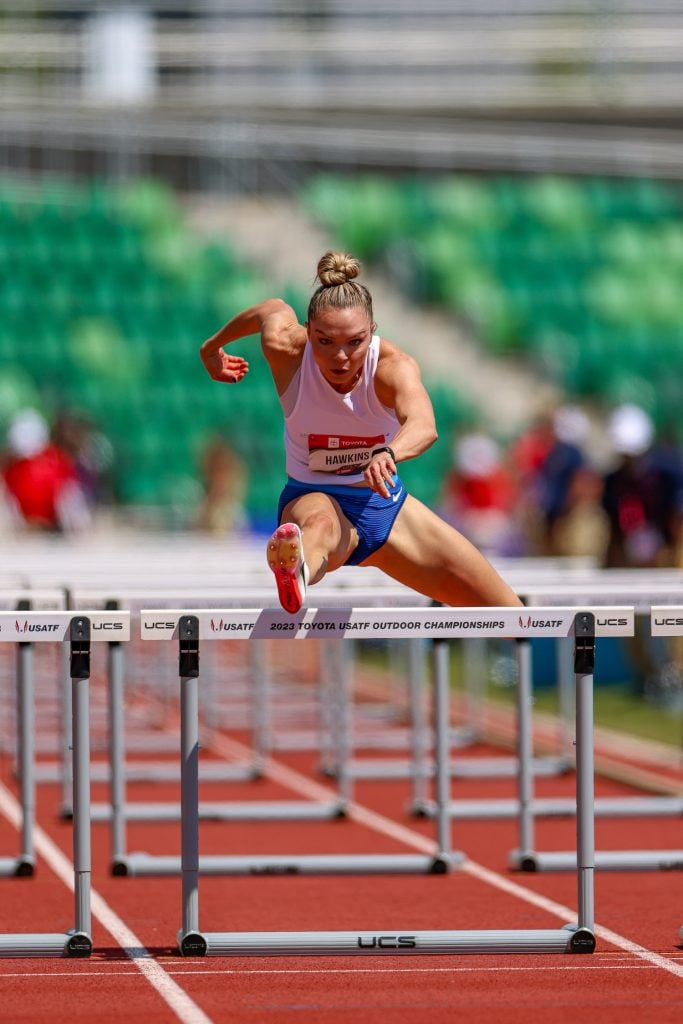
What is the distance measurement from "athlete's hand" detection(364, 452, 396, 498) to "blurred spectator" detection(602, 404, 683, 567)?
9074mm

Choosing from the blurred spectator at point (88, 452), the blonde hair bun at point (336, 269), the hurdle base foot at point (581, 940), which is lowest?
the hurdle base foot at point (581, 940)

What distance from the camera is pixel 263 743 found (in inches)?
434

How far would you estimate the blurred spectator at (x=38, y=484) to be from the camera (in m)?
16.9

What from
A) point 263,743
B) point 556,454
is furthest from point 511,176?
point 263,743

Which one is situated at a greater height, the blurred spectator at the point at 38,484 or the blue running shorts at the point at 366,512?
the blurred spectator at the point at 38,484

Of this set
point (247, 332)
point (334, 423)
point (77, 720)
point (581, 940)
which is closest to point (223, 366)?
point (247, 332)

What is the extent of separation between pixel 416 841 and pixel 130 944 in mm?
2845

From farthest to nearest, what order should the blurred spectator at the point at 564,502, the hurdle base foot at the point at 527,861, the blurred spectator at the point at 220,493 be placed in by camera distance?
the blurred spectator at the point at 220,493
the blurred spectator at the point at 564,502
the hurdle base foot at the point at 527,861

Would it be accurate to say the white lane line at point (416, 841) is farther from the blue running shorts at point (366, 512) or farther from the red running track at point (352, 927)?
the blue running shorts at point (366, 512)

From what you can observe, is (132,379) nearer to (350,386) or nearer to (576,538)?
(576,538)

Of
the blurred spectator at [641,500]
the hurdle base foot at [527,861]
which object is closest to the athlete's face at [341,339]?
the hurdle base foot at [527,861]

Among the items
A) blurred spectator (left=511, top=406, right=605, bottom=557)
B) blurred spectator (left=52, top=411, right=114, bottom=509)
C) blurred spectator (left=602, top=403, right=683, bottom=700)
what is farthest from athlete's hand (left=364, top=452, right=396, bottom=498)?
blurred spectator (left=52, top=411, right=114, bottom=509)

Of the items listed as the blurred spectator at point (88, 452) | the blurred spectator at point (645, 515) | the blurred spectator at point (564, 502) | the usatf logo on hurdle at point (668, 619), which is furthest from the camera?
the blurred spectator at point (88, 452)

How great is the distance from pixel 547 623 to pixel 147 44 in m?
21.6
